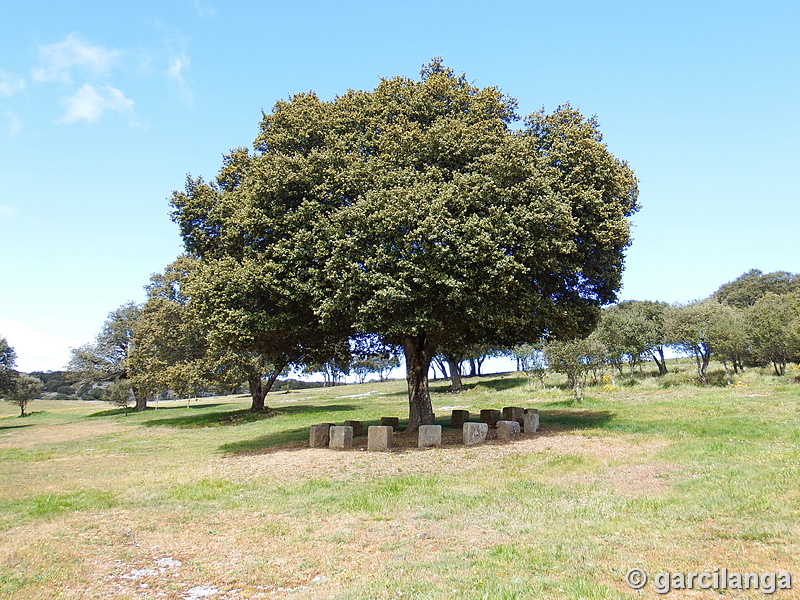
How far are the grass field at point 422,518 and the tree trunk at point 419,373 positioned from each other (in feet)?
8.17

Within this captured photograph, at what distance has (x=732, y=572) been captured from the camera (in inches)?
266

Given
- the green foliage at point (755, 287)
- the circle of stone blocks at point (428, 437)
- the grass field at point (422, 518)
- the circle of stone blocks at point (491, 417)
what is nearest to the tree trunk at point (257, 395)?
the grass field at point (422, 518)

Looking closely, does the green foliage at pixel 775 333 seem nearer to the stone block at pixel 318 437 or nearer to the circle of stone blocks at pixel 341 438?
the circle of stone blocks at pixel 341 438

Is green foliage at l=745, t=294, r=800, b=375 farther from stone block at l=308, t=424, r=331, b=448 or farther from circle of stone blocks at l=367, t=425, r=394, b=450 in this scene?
stone block at l=308, t=424, r=331, b=448

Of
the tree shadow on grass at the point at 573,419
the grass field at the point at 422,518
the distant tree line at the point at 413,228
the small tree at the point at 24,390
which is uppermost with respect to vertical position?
Answer: the distant tree line at the point at 413,228

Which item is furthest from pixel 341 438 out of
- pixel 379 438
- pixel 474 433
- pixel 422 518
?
pixel 422 518

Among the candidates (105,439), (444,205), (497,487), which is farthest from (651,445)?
(105,439)

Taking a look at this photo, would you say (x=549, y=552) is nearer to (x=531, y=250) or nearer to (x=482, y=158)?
(x=531, y=250)

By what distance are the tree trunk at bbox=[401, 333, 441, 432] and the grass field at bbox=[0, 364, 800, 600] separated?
2.49 meters

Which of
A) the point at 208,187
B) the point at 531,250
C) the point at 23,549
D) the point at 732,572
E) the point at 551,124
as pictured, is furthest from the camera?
the point at 208,187

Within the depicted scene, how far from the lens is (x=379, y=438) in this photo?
19859 mm

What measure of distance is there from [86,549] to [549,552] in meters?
8.33

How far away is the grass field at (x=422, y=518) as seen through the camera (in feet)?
24.0

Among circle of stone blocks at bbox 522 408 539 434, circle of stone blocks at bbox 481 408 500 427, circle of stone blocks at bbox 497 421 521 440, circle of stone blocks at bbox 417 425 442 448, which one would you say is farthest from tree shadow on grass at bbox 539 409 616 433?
circle of stone blocks at bbox 417 425 442 448
